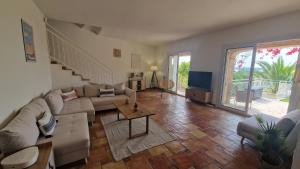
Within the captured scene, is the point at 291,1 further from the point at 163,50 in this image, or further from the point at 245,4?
the point at 163,50

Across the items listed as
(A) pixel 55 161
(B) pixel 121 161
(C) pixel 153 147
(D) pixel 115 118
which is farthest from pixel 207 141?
(A) pixel 55 161

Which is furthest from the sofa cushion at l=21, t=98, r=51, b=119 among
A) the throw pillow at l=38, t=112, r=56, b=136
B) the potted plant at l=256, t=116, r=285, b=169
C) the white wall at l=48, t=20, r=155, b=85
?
the white wall at l=48, t=20, r=155, b=85

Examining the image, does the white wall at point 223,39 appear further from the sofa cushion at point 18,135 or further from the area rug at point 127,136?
the sofa cushion at point 18,135

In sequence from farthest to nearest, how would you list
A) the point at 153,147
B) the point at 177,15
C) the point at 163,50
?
the point at 163,50 → the point at 177,15 → the point at 153,147

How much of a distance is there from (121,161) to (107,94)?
Result: 8.09ft

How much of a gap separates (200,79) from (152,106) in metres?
2.07

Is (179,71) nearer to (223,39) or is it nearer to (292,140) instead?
(223,39)

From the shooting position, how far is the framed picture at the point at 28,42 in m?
2.16

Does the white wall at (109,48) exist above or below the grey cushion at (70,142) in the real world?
above

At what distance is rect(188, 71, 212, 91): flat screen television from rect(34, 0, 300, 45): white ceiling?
1.62 metres

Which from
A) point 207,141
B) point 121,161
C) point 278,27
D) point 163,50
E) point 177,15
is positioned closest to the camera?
point 121,161

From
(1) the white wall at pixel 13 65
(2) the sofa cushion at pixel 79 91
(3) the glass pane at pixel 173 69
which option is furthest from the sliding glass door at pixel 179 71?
(1) the white wall at pixel 13 65

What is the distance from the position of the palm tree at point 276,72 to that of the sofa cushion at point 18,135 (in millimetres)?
4912

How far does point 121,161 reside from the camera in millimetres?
1872
